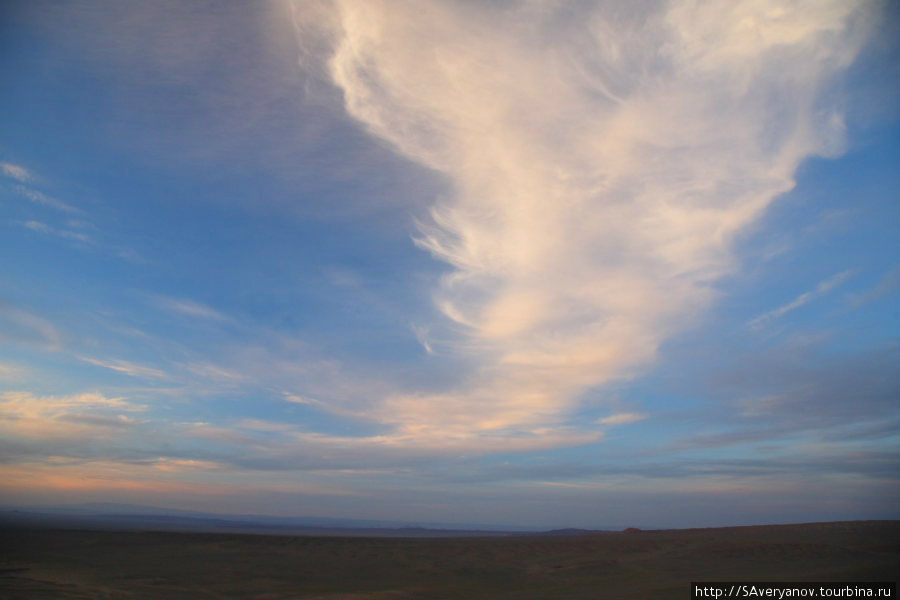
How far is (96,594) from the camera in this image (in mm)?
19750

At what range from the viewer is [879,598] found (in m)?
16.1

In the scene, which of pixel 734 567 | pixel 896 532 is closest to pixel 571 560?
pixel 734 567

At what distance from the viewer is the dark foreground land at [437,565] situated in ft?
70.1

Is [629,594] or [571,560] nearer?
[629,594]

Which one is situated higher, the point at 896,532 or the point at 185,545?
the point at 896,532

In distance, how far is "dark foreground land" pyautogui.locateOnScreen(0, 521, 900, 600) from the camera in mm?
21359

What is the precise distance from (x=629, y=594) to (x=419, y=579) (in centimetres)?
1136

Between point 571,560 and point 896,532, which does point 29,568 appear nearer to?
point 571,560

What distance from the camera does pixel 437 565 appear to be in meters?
30.4

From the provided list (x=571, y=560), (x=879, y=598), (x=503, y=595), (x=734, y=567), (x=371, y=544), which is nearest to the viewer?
(x=879, y=598)

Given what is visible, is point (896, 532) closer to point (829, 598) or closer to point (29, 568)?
point (829, 598)

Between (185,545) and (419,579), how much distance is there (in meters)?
22.9

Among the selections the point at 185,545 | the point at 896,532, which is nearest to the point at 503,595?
the point at 185,545

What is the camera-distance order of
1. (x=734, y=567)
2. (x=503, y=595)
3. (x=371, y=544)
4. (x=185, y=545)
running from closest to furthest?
(x=503, y=595) → (x=734, y=567) → (x=185, y=545) → (x=371, y=544)
